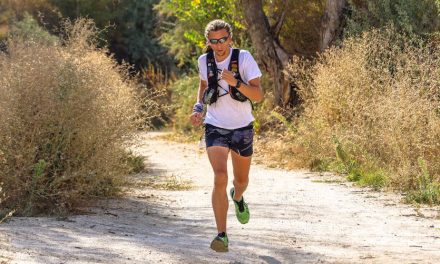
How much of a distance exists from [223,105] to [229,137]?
0.88 feet

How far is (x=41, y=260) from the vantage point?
759 centimetres

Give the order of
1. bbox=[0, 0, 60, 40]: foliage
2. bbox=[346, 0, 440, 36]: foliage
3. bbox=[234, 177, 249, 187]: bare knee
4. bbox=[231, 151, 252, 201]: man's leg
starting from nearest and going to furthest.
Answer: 1. bbox=[231, 151, 252, 201]: man's leg
2. bbox=[234, 177, 249, 187]: bare knee
3. bbox=[346, 0, 440, 36]: foliage
4. bbox=[0, 0, 60, 40]: foliage

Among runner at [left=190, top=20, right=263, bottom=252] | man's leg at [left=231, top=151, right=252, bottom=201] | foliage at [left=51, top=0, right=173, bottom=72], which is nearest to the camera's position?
runner at [left=190, top=20, right=263, bottom=252]

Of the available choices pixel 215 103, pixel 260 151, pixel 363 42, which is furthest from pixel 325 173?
pixel 215 103

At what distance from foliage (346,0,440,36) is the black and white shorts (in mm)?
8080

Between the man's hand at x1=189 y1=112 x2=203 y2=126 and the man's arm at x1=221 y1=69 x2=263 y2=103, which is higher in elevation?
the man's arm at x1=221 y1=69 x2=263 y2=103

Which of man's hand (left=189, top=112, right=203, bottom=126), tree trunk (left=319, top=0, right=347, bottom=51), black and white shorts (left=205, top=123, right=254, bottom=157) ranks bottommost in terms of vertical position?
black and white shorts (left=205, top=123, right=254, bottom=157)

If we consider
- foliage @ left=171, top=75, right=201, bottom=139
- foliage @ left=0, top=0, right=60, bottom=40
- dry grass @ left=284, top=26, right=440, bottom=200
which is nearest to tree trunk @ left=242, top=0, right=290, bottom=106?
dry grass @ left=284, top=26, right=440, bottom=200

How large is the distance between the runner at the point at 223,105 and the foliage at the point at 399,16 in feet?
26.6

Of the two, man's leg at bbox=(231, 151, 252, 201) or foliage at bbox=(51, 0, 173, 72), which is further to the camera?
foliage at bbox=(51, 0, 173, 72)

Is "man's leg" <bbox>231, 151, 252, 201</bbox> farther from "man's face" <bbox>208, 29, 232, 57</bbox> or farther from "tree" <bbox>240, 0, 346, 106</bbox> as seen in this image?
"tree" <bbox>240, 0, 346, 106</bbox>

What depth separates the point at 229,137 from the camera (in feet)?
26.6

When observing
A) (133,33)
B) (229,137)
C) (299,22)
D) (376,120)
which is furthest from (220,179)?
(133,33)

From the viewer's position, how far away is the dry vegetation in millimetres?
12234
